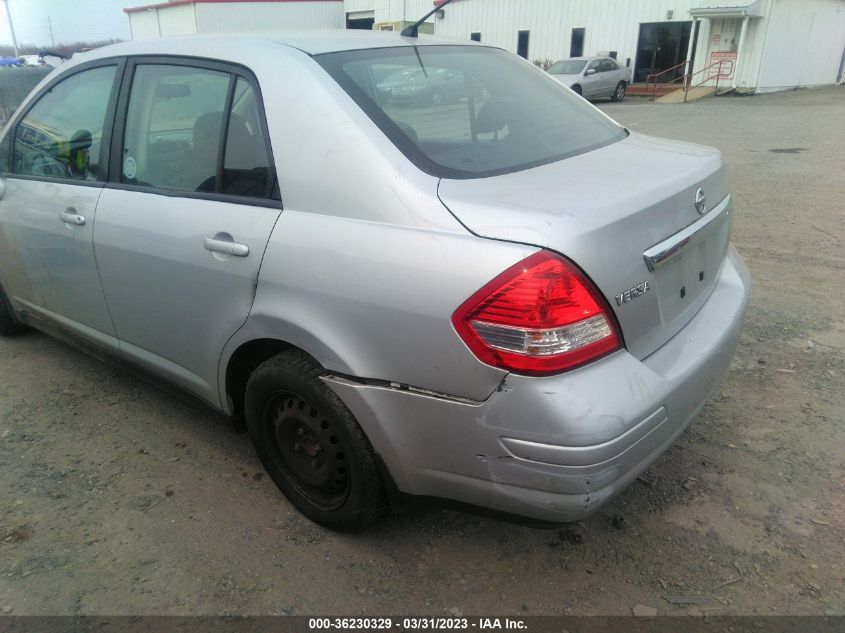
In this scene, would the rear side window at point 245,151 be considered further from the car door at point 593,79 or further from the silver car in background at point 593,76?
the car door at point 593,79

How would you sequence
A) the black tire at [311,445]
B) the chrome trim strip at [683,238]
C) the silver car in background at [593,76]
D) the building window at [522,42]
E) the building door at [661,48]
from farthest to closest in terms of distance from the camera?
the building window at [522,42] → the building door at [661,48] → the silver car in background at [593,76] → the black tire at [311,445] → the chrome trim strip at [683,238]

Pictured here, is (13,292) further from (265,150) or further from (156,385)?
(265,150)

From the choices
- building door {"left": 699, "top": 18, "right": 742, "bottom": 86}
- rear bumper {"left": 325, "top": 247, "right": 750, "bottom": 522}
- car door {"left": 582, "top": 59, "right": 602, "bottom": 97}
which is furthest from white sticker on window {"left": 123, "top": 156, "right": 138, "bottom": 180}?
building door {"left": 699, "top": 18, "right": 742, "bottom": 86}

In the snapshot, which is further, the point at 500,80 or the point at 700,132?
the point at 700,132

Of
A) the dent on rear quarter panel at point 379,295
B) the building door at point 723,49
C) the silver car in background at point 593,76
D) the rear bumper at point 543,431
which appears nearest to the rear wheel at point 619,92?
the silver car in background at point 593,76

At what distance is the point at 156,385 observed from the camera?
297 centimetres

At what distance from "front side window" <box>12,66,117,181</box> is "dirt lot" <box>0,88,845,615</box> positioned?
1183mm

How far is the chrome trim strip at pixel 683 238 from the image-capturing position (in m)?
1.95

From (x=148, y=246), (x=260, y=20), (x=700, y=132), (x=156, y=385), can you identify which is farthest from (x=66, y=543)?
(x=260, y=20)

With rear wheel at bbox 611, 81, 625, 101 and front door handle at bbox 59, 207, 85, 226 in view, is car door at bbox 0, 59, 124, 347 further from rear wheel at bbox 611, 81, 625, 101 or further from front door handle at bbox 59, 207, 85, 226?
rear wheel at bbox 611, 81, 625, 101

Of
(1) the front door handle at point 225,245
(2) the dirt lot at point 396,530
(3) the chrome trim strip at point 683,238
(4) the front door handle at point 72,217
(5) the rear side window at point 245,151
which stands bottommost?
(2) the dirt lot at point 396,530

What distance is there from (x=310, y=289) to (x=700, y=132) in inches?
541

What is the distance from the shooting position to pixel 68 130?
10.4 feet

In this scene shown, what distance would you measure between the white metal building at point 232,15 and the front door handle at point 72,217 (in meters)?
33.9
